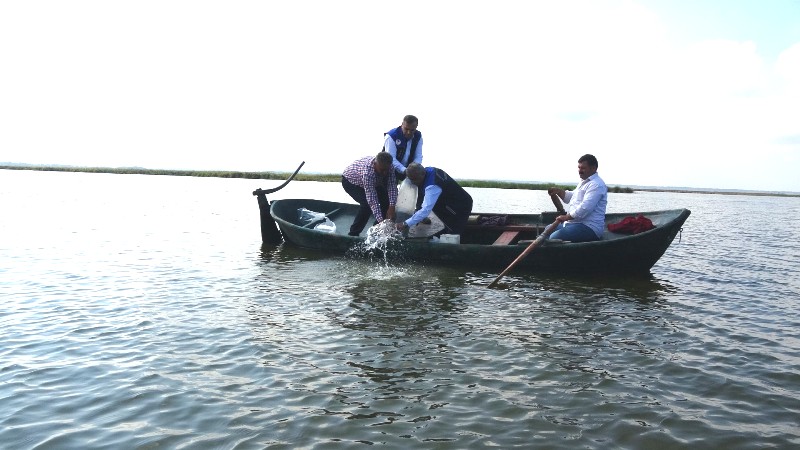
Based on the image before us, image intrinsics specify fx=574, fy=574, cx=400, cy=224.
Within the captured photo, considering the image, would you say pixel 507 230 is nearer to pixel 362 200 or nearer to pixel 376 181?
pixel 376 181

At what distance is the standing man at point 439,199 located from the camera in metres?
11.5

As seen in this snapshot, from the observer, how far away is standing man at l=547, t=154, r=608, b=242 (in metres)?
10.8

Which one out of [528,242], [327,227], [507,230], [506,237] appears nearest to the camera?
[528,242]

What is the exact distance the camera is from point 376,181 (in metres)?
12.3

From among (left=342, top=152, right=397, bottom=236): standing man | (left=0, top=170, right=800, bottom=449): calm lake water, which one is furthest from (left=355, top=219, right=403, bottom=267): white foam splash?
(left=0, top=170, right=800, bottom=449): calm lake water

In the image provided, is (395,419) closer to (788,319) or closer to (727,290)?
(788,319)

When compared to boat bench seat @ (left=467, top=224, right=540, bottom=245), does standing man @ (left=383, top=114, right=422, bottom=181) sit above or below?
above

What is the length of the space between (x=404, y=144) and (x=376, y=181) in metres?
1.15

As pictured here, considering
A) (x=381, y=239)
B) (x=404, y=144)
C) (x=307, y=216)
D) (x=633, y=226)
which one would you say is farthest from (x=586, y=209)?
(x=307, y=216)

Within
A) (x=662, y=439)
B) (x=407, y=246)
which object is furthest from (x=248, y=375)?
(x=407, y=246)

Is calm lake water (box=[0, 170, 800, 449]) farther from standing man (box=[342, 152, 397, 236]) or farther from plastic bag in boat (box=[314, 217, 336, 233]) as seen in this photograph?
plastic bag in boat (box=[314, 217, 336, 233])

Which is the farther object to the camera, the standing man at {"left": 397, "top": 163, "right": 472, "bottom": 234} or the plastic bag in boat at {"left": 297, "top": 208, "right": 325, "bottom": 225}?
the plastic bag in boat at {"left": 297, "top": 208, "right": 325, "bottom": 225}

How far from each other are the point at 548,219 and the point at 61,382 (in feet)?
35.9

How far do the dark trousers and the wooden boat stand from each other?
1.86ft
